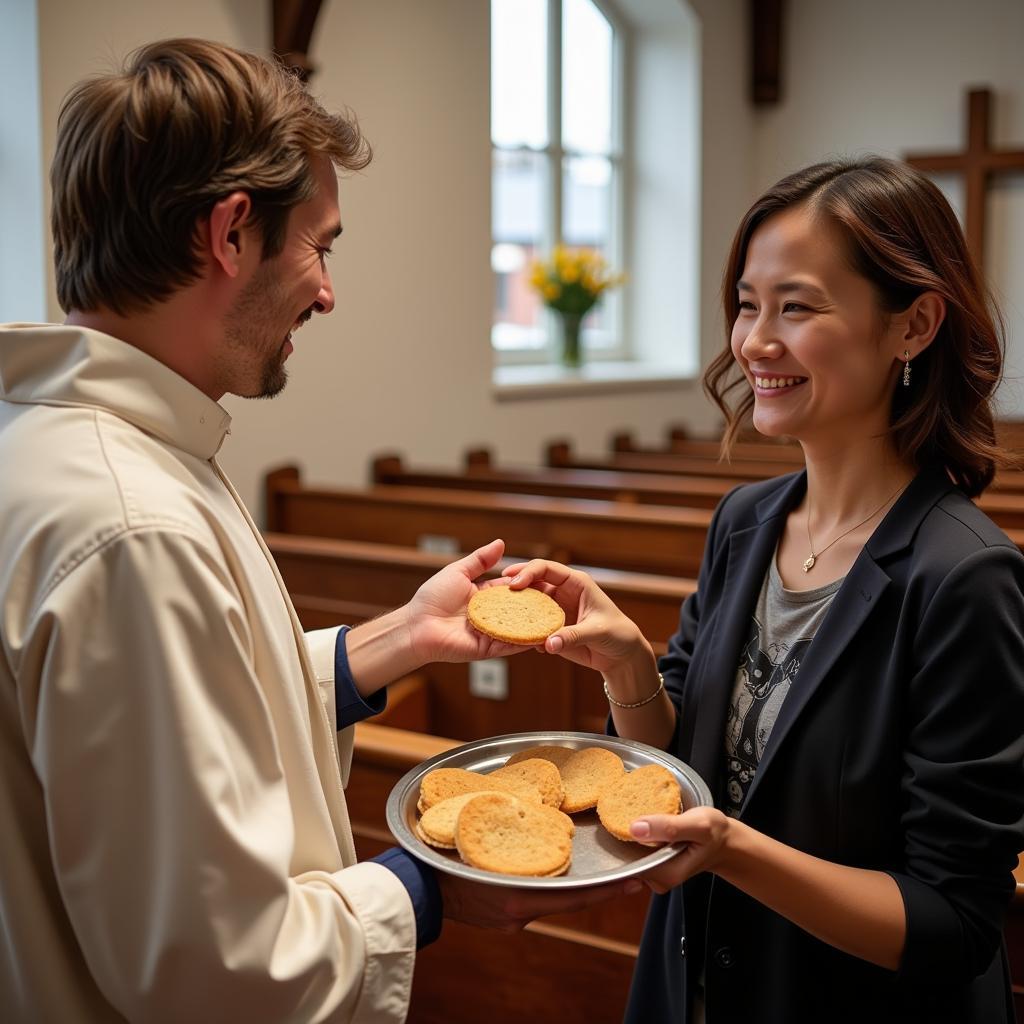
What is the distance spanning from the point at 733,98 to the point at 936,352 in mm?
5834

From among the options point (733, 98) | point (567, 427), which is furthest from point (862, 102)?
point (567, 427)

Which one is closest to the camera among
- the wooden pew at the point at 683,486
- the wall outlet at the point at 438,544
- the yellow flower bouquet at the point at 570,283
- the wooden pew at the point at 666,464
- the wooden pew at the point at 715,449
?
the wooden pew at the point at 683,486

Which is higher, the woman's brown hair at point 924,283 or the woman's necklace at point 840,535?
the woman's brown hair at point 924,283

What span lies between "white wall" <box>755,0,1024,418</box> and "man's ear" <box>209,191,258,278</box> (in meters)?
5.56

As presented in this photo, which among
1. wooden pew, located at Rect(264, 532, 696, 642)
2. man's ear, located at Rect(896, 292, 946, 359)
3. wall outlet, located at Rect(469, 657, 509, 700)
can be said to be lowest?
wall outlet, located at Rect(469, 657, 509, 700)

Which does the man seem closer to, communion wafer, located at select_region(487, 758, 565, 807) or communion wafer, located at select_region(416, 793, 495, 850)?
communion wafer, located at select_region(416, 793, 495, 850)

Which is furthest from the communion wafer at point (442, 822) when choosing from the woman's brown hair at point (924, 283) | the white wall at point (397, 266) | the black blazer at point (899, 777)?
the white wall at point (397, 266)

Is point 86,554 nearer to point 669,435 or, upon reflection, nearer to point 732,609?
point 732,609

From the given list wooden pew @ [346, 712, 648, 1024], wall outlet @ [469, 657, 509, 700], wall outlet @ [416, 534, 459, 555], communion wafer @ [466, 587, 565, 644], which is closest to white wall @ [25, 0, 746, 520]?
wall outlet @ [416, 534, 459, 555]

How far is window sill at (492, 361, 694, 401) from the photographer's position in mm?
5305

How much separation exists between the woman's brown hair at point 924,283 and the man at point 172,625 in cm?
60

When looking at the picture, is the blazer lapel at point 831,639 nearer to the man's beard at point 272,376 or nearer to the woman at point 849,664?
the woman at point 849,664

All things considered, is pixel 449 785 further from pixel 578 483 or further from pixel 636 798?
pixel 578 483

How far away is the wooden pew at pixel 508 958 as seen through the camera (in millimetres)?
2033
